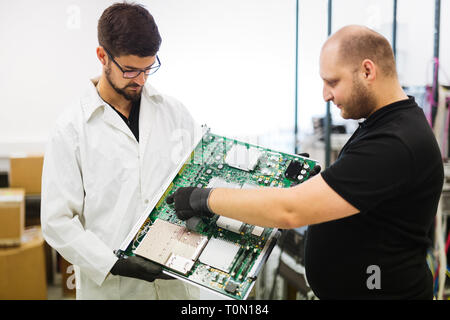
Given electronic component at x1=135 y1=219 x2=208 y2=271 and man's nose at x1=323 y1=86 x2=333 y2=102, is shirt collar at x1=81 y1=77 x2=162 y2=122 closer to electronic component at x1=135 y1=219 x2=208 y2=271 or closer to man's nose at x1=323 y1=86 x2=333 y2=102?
electronic component at x1=135 y1=219 x2=208 y2=271

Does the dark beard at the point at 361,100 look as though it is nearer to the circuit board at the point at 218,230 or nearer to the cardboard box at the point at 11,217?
the circuit board at the point at 218,230

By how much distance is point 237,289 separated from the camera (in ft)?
3.94

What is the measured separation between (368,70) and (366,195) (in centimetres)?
41

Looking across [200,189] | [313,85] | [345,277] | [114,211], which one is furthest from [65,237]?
[313,85]

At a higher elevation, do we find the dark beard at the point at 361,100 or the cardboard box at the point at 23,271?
the dark beard at the point at 361,100

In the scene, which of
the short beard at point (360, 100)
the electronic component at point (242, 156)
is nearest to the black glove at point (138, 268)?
the electronic component at point (242, 156)

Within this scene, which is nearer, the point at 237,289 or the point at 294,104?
the point at 237,289

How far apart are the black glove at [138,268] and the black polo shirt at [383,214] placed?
586 mm

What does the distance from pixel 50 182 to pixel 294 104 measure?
1.95 meters

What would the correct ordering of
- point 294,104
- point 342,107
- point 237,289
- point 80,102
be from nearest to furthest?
1. point 237,289
2. point 342,107
3. point 80,102
4. point 294,104

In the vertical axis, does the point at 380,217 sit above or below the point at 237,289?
above

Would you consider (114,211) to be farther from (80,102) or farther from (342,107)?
(342,107)

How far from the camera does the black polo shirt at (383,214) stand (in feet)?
3.74

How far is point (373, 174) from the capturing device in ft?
3.72
